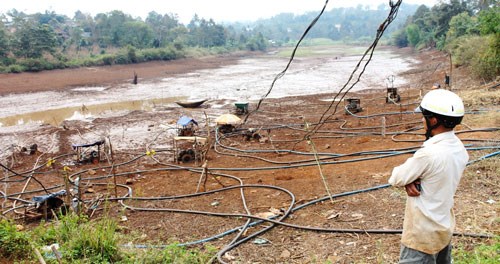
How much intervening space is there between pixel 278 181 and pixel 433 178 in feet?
18.3

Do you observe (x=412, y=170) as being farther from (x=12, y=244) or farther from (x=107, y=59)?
(x=107, y=59)

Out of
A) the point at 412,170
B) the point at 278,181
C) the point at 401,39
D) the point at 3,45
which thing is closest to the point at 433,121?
the point at 412,170

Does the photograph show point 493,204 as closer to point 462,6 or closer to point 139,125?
point 139,125

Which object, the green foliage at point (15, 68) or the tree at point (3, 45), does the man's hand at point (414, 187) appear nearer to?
the green foliage at point (15, 68)

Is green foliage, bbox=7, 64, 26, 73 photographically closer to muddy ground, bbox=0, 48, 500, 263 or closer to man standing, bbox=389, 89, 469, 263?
muddy ground, bbox=0, 48, 500, 263

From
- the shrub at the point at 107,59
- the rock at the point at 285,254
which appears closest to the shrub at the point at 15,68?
the shrub at the point at 107,59

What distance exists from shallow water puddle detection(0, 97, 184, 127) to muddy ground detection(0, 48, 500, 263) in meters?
1.96

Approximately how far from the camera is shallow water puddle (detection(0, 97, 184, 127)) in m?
18.8

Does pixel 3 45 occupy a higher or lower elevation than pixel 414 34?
higher

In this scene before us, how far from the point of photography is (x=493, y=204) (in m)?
5.22

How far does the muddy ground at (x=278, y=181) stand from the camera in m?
4.95

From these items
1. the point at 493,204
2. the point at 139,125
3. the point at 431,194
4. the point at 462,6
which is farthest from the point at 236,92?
the point at 462,6

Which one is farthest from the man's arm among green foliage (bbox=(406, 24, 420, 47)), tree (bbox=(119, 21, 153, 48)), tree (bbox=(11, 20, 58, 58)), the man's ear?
green foliage (bbox=(406, 24, 420, 47))

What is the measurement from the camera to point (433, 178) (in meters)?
2.80
